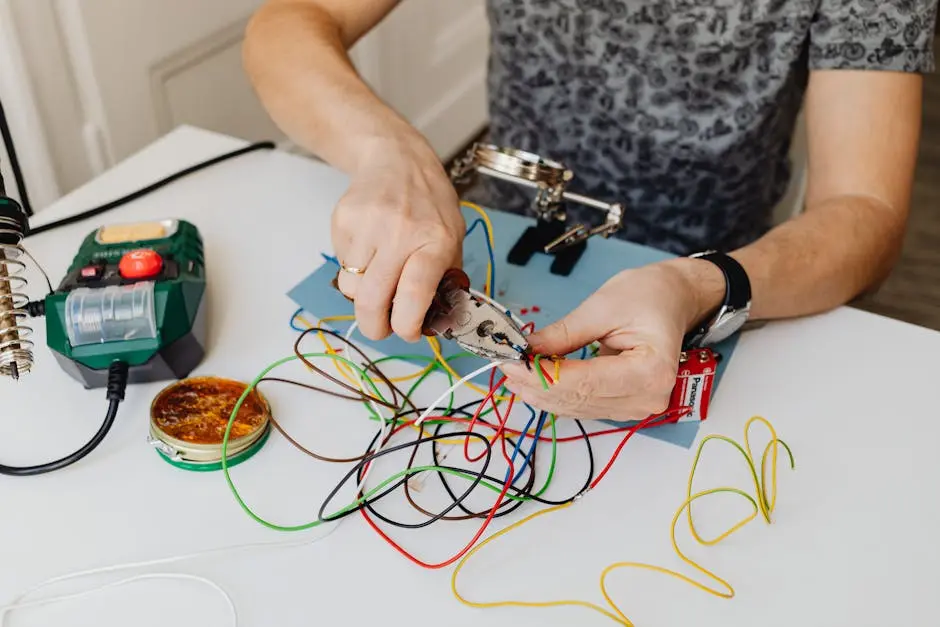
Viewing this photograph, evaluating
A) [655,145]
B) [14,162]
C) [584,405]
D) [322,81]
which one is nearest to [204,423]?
[584,405]

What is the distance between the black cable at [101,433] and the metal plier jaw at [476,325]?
9.6 inches

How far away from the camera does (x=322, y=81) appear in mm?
868

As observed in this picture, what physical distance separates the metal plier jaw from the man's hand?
0.05ft

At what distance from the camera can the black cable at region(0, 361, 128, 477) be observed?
23.5 inches

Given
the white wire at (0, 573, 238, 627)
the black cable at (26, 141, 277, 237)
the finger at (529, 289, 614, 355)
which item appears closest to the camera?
the white wire at (0, 573, 238, 627)

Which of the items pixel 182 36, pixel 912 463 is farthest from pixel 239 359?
pixel 182 36

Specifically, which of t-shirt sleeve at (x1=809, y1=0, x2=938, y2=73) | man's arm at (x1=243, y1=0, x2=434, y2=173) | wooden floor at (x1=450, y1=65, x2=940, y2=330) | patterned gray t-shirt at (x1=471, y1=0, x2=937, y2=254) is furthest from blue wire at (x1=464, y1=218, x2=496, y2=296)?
wooden floor at (x1=450, y1=65, x2=940, y2=330)

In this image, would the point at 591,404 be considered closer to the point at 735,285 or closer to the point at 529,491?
the point at 529,491

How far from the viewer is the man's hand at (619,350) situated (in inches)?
23.5

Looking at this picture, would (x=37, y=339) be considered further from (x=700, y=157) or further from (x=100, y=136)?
(x=700, y=157)

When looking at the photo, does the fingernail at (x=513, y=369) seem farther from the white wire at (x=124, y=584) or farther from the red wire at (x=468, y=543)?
the white wire at (x=124, y=584)

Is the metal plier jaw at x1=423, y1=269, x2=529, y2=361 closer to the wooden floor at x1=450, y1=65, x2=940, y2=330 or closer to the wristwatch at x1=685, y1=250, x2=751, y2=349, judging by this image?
the wristwatch at x1=685, y1=250, x2=751, y2=349

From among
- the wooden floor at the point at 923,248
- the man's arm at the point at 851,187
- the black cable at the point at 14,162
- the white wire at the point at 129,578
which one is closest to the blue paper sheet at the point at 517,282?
the man's arm at the point at 851,187

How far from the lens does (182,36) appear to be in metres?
1.23
